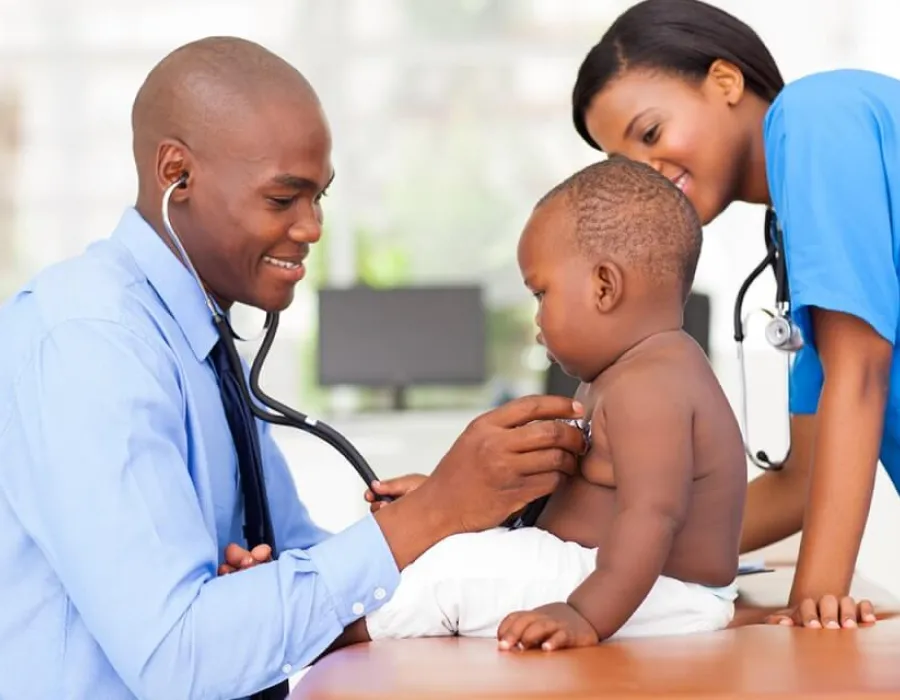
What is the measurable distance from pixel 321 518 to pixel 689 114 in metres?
2.67

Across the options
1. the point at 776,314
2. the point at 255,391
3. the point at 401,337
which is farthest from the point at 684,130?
the point at 401,337

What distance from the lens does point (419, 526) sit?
1.33 meters

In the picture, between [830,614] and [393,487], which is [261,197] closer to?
[393,487]

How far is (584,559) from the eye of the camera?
1.33m

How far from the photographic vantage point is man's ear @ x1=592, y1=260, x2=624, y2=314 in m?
1.42

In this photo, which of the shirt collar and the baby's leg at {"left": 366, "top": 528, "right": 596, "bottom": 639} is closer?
the baby's leg at {"left": 366, "top": 528, "right": 596, "bottom": 639}

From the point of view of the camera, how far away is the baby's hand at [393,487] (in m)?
1.54

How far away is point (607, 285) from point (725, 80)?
0.48 meters

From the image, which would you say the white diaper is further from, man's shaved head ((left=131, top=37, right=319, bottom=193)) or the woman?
man's shaved head ((left=131, top=37, right=319, bottom=193))

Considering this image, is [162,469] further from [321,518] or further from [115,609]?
[321,518]

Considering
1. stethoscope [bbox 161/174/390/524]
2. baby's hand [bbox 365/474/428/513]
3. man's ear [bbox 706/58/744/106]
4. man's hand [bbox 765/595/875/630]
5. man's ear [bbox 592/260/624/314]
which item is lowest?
man's hand [bbox 765/595/875/630]

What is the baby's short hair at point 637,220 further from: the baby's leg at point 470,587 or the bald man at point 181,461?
the baby's leg at point 470,587

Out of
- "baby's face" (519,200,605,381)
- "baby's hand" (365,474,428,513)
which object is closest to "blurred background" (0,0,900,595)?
"baby's hand" (365,474,428,513)

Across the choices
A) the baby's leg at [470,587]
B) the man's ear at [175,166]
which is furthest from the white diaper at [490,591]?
the man's ear at [175,166]
